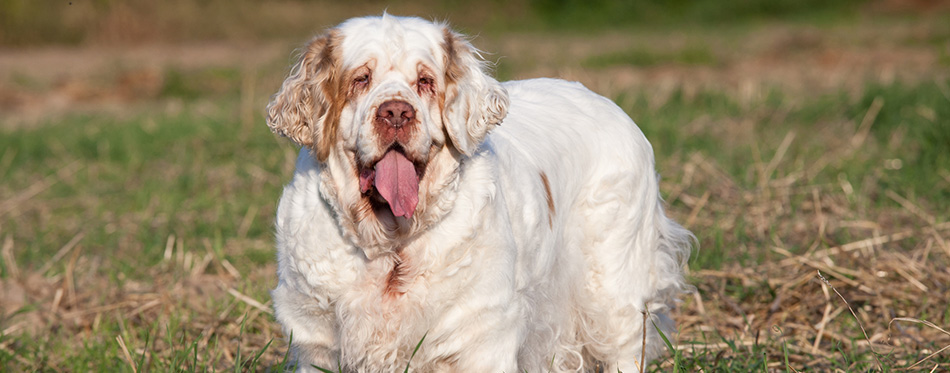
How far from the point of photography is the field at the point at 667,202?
4.07 metres

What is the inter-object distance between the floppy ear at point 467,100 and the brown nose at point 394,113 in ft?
0.63

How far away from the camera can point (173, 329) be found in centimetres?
428

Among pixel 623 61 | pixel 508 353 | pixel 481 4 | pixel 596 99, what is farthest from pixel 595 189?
pixel 481 4

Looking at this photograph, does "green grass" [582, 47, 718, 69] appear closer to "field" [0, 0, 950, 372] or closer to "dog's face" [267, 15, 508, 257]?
"field" [0, 0, 950, 372]

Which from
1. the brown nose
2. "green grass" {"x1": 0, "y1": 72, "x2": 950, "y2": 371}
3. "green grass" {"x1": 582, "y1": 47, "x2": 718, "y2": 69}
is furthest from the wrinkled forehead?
"green grass" {"x1": 582, "y1": 47, "x2": 718, "y2": 69}

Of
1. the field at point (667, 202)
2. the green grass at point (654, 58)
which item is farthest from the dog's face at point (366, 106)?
the green grass at point (654, 58)

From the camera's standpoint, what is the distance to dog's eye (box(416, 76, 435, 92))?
2.89 metres

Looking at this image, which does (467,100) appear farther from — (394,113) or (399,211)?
(399,211)

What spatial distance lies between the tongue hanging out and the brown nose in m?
0.10

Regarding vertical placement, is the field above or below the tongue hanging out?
below

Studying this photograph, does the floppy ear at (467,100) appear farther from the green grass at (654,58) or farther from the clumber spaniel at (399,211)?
the green grass at (654,58)

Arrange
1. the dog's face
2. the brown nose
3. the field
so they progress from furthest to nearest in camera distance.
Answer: the field → the dog's face → the brown nose

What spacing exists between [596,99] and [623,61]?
11.3 meters

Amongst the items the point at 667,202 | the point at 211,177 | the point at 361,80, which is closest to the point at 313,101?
the point at 361,80
